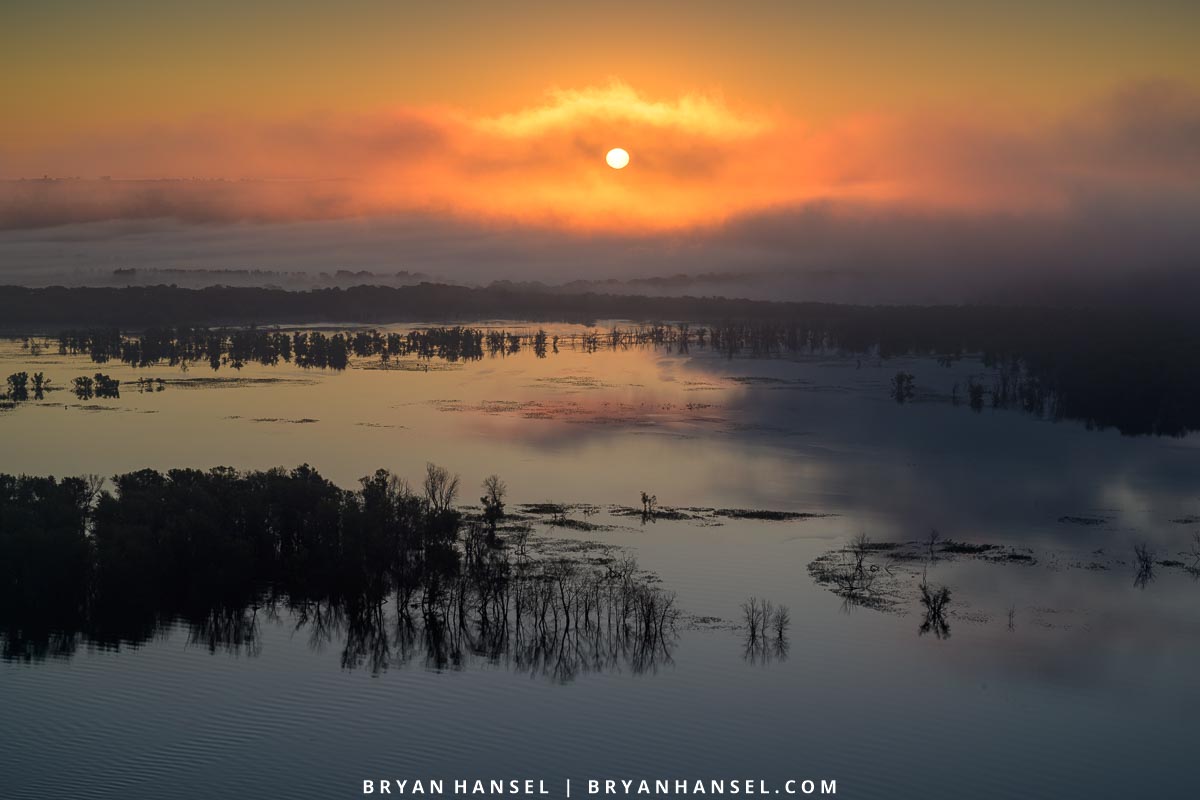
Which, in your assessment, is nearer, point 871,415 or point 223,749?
point 223,749

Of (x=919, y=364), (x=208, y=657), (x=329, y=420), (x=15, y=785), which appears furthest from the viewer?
(x=919, y=364)

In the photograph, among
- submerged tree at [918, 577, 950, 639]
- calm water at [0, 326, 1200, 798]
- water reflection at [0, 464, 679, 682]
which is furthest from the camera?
submerged tree at [918, 577, 950, 639]

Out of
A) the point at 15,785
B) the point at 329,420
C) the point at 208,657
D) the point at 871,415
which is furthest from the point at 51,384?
the point at 15,785

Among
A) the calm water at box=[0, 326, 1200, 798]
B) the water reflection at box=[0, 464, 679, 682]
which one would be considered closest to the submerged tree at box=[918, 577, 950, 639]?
the calm water at box=[0, 326, 1200, 798]

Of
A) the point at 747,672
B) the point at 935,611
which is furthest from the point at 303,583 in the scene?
the point at 935,611

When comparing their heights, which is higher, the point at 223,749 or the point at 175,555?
the point at 175,555

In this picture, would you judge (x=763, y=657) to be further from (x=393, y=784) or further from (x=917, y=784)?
(x=393, y=784)

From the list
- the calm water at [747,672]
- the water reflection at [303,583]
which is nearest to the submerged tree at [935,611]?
the calm water at [747,672]

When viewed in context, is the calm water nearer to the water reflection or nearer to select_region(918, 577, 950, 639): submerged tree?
select_region(918, 577, 950, 639): submerged tree

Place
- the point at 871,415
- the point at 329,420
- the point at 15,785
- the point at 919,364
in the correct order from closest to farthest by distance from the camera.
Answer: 1. the point at 15,785
2. the point at 329,420
3. the point at 871,415
4. the point at 919,364
